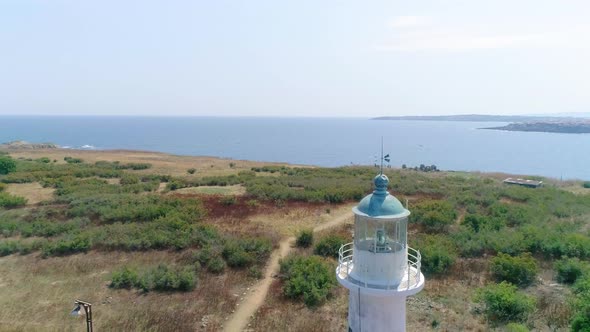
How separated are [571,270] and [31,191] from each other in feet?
119

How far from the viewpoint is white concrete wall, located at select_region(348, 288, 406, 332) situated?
25.2ft

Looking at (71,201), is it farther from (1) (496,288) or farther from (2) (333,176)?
(1) (496,288)

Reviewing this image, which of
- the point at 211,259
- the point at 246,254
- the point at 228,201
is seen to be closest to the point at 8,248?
the point at 211,259

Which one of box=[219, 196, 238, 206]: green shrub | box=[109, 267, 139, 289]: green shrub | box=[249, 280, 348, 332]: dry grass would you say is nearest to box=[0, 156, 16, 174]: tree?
box=[219, 196, 238, 206]: green shrub

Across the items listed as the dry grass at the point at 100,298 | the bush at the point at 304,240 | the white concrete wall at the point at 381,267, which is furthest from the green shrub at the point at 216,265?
the white concrete wall at the point at 381,267

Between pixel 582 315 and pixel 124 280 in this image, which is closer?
pixel 582 315

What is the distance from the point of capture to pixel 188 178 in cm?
4025

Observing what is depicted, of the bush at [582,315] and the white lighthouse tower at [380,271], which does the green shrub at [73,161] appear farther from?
the bush at [582,315]

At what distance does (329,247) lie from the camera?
20.3m

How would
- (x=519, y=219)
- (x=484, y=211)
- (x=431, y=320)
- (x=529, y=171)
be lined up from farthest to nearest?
1. (x=529, y=171)
2. (x=484, y=211)
3. (x=519, y=219)
4. (x=431, y=320)

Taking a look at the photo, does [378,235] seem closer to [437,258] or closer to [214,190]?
[437,258]

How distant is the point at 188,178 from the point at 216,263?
2281 centimetres

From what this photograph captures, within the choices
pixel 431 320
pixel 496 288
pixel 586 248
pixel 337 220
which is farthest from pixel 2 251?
pixel 586 248

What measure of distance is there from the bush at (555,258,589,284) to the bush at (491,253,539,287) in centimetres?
93
